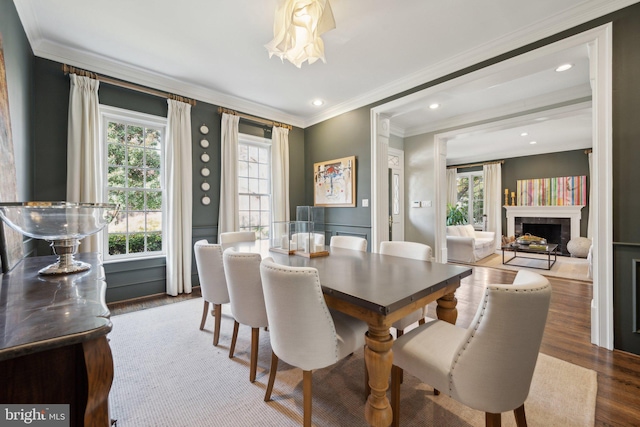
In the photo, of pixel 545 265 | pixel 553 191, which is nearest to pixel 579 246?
pixel 553 191

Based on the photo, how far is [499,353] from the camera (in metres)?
1.02

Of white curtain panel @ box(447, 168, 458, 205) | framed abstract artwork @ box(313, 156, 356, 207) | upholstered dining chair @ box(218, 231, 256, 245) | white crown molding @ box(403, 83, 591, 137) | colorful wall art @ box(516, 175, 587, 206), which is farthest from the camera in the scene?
white curtain panel @ box(447, 168, 458, 205)

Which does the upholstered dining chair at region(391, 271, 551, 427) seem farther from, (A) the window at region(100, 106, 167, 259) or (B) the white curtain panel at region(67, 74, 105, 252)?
(A) the window at region(100, 106, 167, 259)

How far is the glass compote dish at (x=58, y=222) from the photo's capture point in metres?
1.10

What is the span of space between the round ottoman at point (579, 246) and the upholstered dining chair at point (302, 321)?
753 cm

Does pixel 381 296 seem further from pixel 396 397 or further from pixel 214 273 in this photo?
pixel 214 273

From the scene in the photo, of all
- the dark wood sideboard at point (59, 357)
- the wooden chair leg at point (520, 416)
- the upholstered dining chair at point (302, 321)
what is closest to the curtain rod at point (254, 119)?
the upholstered dining chair at point (302, 321)

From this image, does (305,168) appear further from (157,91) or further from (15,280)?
(15,280)

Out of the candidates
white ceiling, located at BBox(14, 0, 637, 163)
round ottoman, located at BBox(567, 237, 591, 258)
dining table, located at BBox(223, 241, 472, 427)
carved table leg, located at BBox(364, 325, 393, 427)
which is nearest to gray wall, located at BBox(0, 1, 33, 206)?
white ceiling, located at BBox(14, 0, 637, 163)

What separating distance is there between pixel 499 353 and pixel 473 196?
8.50m

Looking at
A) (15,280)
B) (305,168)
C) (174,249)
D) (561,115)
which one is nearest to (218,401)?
(15,280)

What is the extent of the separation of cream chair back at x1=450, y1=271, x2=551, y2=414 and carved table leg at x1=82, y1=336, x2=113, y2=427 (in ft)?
4.01

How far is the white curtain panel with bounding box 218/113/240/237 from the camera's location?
12.9ft

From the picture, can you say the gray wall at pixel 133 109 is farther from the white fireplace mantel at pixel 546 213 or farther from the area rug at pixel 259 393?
the white fireplace mantel at pixel 546 213
